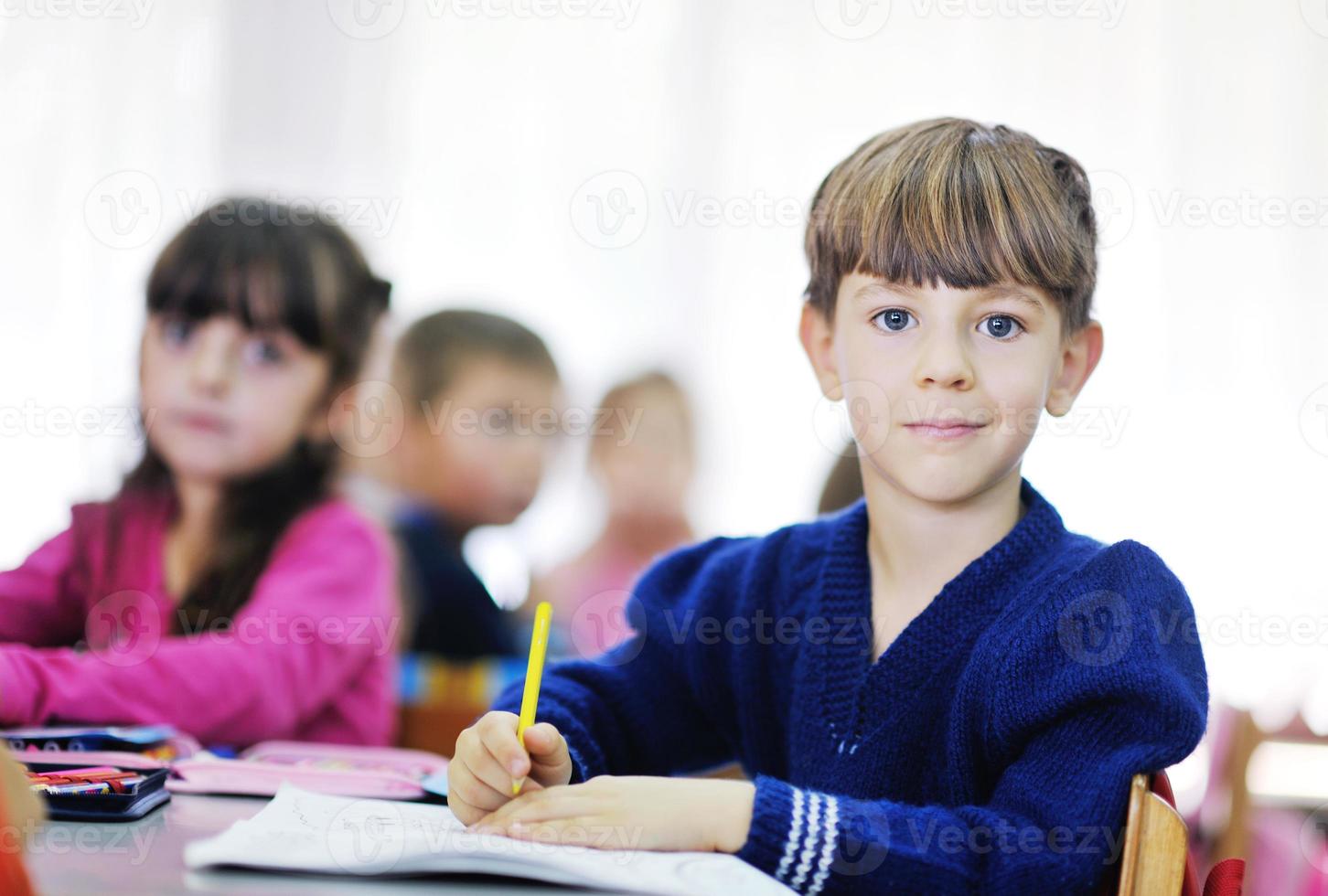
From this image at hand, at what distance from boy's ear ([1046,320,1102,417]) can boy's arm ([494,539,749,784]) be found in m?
0.29

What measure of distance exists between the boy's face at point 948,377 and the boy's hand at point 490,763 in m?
0.33

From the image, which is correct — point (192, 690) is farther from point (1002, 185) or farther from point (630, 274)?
point (630, 274)

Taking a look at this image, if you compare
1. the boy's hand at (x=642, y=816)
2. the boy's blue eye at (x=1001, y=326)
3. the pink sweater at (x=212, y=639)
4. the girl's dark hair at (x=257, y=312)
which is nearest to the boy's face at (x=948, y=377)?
the boy's blue eye at (x=1001, y=326)

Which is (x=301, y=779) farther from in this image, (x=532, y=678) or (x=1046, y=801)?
(x=1046, y=801)

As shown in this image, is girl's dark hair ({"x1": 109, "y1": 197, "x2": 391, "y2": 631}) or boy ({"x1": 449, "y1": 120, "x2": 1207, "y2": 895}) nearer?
boy ({"x1": 449, "y1": 120, "x2": 1207, "y2": 895})

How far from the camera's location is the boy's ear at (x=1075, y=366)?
946mm

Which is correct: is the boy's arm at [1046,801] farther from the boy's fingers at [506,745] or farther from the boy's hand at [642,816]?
the boy's fingers at [506,745]

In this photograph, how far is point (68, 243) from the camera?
2.27 meters

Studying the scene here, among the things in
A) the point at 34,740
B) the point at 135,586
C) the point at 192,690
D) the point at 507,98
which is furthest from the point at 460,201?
the point at 34,740

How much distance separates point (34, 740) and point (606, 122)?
1.81 metres

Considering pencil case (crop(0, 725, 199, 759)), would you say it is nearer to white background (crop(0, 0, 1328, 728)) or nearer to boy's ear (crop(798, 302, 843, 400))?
boy's ear (crop(798, 302, 843, 400))

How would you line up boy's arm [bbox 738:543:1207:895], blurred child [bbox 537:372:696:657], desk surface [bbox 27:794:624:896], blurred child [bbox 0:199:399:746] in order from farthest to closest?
blurred child [bbox 537:372:696:657]
blurred child [bbox 0:199:399:746]
boy's arm [bbox 738:543:1207:895]
desk surface [bbox 27:794:624:896]

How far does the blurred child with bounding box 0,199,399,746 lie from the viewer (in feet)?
5.24

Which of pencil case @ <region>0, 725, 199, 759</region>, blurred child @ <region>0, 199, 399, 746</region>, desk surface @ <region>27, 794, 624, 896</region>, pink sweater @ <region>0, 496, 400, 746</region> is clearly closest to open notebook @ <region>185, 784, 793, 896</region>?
desk surface @ <region>27, 794, 624, 896</region>
